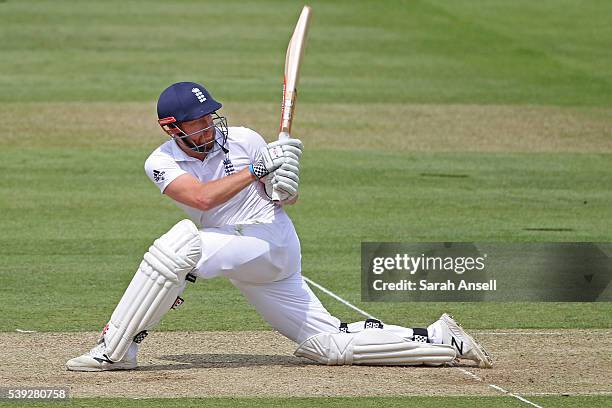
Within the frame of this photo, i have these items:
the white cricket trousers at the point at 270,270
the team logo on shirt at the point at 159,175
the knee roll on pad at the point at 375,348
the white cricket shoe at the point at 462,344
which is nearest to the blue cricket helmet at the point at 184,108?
the team logo on shirt at the point at 159,175

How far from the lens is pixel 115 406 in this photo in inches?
286

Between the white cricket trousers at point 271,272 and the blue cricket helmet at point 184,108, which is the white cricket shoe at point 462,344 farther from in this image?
the blue cricket helmet at point 184,108

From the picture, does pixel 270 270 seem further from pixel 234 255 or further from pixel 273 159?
pixel 273 159

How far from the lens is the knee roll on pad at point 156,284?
309 inches

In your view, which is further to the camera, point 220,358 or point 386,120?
point 386,120

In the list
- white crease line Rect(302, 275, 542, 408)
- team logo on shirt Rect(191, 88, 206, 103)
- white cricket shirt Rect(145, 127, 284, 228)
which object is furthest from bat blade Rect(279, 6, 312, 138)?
white crease line Rect(302, 275, 542, 408)

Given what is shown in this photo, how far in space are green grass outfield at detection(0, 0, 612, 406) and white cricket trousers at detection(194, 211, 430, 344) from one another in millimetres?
948

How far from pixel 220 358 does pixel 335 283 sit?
2.53 metres

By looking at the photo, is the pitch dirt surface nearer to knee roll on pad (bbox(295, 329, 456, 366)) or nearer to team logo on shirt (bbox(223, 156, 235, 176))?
knee roll on pad (bbox(295, 329, 456, 366))

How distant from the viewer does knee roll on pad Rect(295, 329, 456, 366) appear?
8250 mm

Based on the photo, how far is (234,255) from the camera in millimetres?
8000

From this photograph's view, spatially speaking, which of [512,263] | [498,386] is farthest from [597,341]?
[512,263]

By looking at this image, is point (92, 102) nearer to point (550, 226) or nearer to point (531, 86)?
point (531, 86)

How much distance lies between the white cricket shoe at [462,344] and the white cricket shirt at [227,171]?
1.25 m
